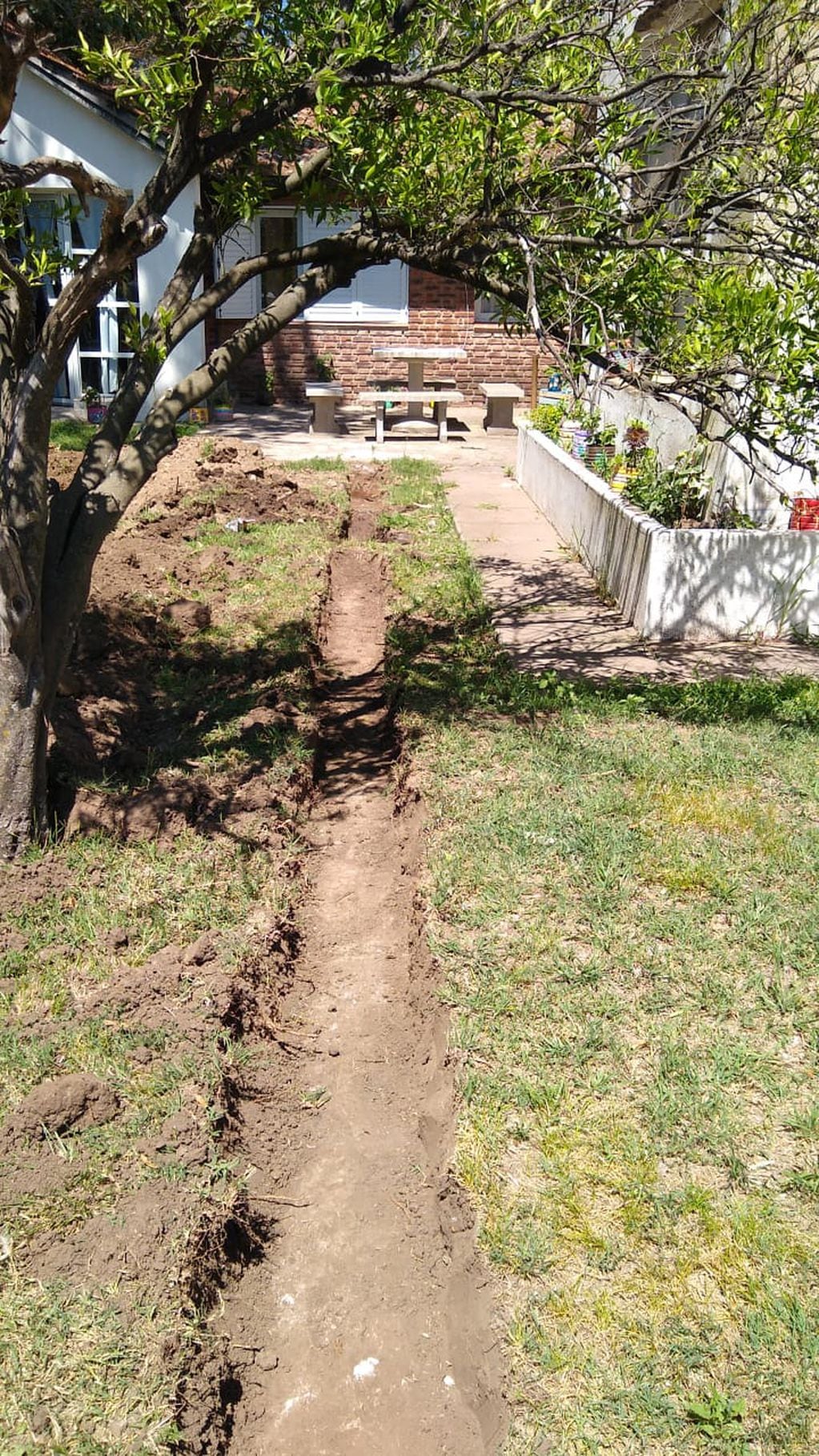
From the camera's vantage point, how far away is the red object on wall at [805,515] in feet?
29.2

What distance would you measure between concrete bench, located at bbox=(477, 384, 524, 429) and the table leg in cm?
106

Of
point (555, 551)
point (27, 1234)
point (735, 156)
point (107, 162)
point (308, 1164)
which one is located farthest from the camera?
point (107, 162)

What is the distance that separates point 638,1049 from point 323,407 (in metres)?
15.1

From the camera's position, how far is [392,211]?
215 inches

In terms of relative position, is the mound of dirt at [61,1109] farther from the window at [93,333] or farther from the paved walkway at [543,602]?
the window at [93,333]

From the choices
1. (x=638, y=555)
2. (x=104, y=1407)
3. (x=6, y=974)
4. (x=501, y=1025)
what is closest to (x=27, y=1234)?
(x=104, y=1407)

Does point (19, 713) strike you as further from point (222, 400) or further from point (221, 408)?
point (222, 400)

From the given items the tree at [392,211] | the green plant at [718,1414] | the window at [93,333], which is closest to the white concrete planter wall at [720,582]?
the tree at [392,211]

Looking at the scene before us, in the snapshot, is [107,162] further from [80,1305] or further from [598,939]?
[80,1305]

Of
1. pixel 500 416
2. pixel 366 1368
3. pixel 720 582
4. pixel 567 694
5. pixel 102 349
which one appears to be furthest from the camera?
pixel 500 416

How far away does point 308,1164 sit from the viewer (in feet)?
12.9

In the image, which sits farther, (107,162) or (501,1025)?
(107,162)

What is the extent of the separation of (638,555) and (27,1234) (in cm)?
670

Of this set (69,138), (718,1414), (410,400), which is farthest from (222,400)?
(718,1414)
